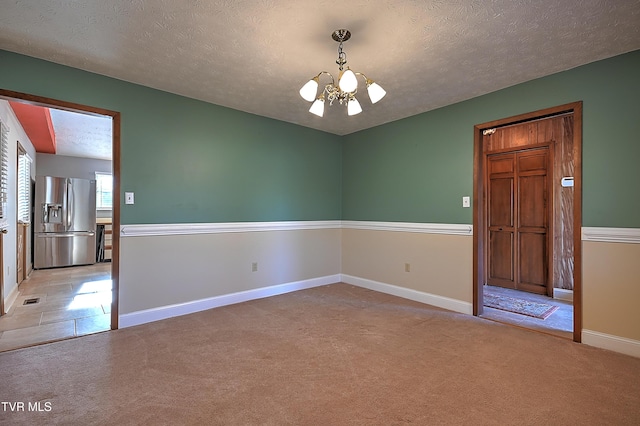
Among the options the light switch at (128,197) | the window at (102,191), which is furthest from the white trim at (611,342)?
the window at (102,191)

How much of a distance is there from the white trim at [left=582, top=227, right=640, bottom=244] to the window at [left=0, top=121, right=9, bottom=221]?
569 cm

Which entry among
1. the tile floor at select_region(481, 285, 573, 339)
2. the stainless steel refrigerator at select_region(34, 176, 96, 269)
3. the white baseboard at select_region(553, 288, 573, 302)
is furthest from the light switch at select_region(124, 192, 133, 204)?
the white baseboard at select_region(553, 288, 573, 302)

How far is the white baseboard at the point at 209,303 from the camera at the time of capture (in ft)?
10.0

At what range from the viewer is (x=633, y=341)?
2.43m

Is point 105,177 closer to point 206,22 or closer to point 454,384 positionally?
point 206,22

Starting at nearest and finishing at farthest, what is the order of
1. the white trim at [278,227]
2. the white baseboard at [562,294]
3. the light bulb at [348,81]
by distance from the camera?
1. the light bulb at [348,81]
2. the white trim at [278,227]
3. the white baseboard at [562,294]

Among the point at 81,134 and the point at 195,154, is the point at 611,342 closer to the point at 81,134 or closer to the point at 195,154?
the point at 195,154

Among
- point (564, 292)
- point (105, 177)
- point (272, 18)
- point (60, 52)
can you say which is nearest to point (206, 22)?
point (272, 18)

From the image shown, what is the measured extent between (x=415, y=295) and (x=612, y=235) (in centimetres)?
204

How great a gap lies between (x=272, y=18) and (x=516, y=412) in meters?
2.82

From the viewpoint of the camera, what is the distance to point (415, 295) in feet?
12.9

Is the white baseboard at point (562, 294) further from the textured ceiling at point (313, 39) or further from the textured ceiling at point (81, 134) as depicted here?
the textured ceiling at point (81, 134)

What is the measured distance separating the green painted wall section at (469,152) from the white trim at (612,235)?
0.05 meters

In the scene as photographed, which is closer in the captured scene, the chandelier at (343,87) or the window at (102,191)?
the chandelier at (343,87)
